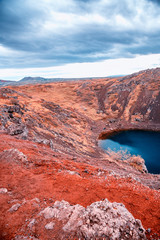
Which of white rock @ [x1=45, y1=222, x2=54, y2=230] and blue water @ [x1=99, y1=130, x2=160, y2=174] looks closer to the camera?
white rock @ [x1=45, y1=222, x2=54, y2=230]

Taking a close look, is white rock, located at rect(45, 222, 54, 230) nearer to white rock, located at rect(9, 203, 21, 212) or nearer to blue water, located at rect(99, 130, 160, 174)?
white rock, located at rect(9, 203, 21, 212)

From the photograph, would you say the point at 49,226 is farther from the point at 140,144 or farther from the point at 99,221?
the point at 140,144

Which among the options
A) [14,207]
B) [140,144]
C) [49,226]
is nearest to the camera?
[49,226]

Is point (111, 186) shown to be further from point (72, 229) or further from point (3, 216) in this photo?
point (3, 216)

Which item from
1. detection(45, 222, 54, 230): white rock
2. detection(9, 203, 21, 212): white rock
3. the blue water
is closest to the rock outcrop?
detection(45, 222, 54, 230): white rock

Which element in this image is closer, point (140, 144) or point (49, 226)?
point (49, 226)

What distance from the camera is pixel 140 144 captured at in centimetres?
5372

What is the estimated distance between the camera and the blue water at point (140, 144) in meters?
42.8

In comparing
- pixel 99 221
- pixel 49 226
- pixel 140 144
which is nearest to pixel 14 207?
pixel 49 226

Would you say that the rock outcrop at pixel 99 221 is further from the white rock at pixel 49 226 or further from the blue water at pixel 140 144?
the blue water at pixel 140 144

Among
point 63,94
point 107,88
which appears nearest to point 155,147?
point 107,88

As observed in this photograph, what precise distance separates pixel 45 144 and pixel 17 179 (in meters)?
13.9

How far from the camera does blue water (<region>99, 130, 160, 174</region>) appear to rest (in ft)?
140

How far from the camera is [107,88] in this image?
10900 cm
